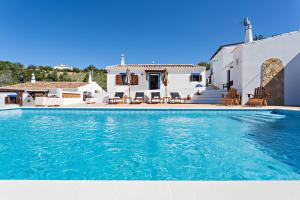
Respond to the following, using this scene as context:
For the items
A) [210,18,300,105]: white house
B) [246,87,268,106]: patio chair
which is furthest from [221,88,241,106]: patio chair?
[246,87,268,106]: patio chair

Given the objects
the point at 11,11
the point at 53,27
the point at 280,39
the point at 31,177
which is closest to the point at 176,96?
the point at 280,39

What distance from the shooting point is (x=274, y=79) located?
1264 cm

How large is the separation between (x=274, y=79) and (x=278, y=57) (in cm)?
158

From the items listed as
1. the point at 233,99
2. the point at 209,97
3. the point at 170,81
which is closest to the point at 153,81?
the point at 170,81

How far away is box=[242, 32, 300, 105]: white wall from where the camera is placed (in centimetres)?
1245

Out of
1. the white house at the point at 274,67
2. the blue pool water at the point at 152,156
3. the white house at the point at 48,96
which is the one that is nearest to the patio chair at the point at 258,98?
the white house at the point at 274,67

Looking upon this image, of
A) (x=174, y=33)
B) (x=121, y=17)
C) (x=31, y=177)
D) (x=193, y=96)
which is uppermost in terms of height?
(x=121, y=17)

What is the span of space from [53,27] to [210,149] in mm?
22172

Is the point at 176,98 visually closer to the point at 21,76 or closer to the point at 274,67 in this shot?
the point at 274,67

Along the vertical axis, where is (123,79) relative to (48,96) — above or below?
above

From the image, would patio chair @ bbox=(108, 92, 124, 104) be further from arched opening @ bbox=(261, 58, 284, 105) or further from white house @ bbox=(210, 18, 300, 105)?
arched opening @ bbox=(261, 58, 284, 105)

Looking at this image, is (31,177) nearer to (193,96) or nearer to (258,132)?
(258,132)

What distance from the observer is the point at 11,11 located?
17859 millimetres

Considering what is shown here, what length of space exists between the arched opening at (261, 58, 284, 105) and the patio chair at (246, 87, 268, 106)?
0.59 m
